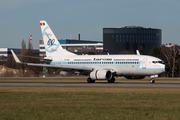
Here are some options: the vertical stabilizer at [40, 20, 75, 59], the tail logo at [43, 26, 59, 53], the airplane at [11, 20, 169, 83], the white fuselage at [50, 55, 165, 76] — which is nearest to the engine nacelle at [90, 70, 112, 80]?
the airplane at [11, 20, 169, 83]

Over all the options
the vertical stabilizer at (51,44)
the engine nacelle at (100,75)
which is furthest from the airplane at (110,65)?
the vertical stabilizer at (51,44)

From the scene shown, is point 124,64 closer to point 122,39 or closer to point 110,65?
point 110,65

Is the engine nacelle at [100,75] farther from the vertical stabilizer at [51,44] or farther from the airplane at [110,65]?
the vertical stabilizer at [51,44]

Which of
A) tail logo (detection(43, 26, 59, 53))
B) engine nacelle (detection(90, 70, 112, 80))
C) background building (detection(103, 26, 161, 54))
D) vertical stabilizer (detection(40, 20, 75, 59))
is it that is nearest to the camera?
engine nacelle (detection(90, 70, 112, 80))

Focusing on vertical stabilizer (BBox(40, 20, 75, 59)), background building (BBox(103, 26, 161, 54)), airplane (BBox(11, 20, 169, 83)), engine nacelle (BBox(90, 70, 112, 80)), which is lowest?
engine nacelle (BBox(90, 70, 112, 80))

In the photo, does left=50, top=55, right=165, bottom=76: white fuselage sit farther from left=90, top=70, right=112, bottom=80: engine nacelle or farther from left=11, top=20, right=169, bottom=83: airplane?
left=90, top=70, right=112, bottom=80: engine nacelle

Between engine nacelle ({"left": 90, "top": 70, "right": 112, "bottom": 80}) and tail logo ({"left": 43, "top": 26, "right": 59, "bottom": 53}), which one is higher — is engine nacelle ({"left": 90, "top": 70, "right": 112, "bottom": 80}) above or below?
below

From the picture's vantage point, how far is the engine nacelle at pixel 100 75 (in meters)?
48.6

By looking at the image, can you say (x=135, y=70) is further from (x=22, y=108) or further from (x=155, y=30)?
(x=155, y=30)

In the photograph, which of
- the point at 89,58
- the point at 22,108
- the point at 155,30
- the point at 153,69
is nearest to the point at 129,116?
the point at 22,108

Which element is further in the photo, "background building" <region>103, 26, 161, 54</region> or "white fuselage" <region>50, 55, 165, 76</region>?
"background building" <region>103, 26, 161, 54</region>

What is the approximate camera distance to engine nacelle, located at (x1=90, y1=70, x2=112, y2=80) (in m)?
48.6

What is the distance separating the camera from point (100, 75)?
48.9m

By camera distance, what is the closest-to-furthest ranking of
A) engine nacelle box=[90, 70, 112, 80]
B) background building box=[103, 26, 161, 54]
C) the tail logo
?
1. engine nacelle box=[90, 70, 112, 80]
2. the tail logo
3. background building box=[103, 26, 161, 54]
